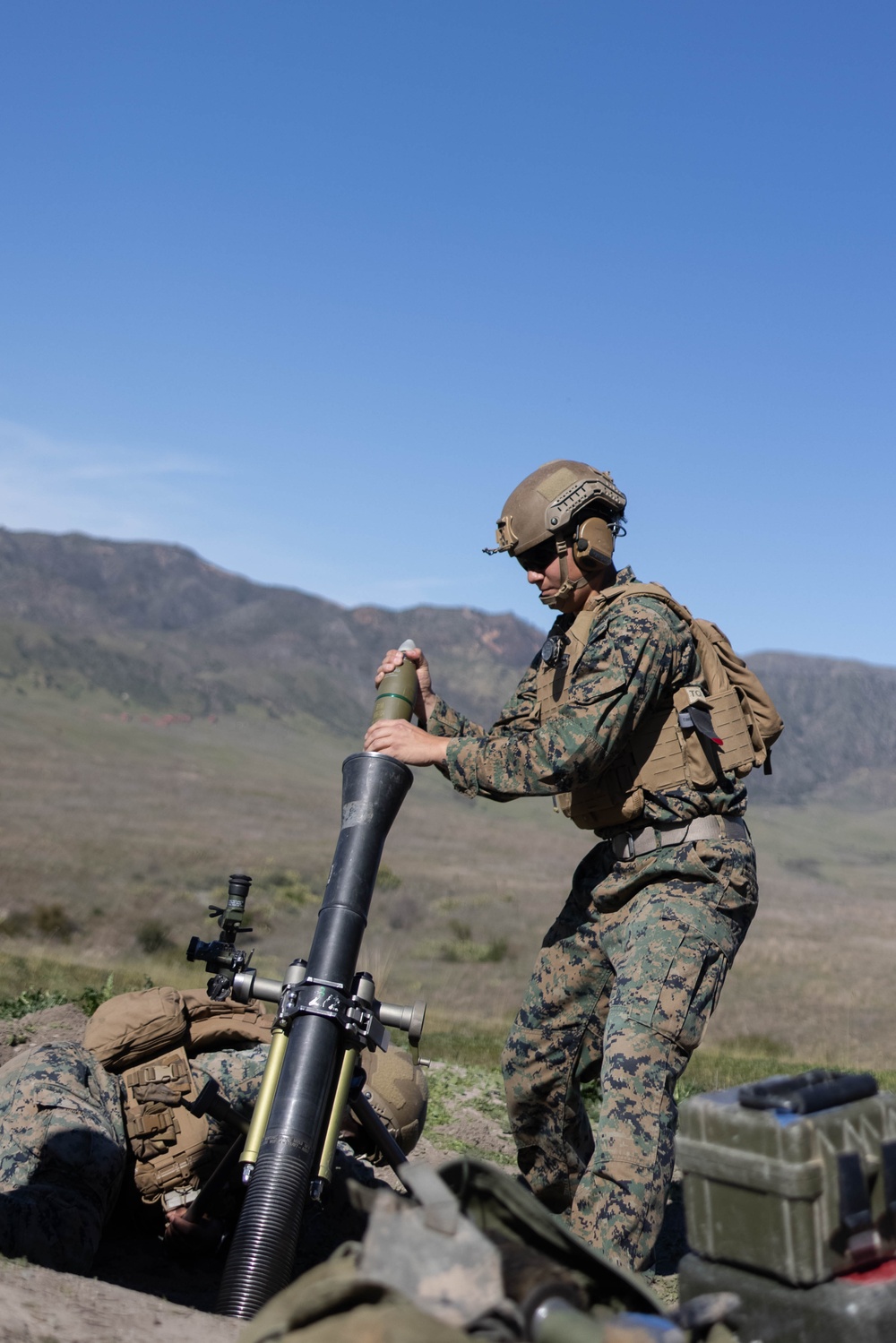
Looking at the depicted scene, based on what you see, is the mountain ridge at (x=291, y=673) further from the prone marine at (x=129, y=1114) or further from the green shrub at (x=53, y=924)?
the prone marine at (x=129, y=1114)

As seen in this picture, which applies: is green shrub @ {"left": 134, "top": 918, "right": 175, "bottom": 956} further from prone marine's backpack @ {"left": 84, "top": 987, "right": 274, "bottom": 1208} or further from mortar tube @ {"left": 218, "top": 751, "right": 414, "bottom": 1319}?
mortar tube @ {"left": 218, "top": 751, "right": 414, "bottom": 1319}

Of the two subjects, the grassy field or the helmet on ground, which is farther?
the grassy field

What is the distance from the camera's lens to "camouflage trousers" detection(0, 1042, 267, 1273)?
466cm

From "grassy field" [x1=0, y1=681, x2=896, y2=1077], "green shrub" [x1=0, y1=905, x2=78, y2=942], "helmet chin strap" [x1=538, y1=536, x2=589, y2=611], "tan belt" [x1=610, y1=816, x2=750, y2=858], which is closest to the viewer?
"tan belt" [x1=610, y1=816, x2=750, y2=858]

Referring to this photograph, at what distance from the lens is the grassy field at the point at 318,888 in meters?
19.4

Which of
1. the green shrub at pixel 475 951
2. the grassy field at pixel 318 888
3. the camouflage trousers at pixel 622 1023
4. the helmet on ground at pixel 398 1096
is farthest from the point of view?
the green shrub at pixel 475 951

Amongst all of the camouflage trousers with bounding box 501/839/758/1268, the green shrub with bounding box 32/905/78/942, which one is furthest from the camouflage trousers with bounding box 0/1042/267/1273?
the green shrub with bounding box 32/905/78/942

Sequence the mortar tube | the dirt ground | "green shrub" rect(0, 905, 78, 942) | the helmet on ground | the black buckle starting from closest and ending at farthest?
1. the dirt ground
2. the mortar tube
3. the black buckle
4. the helmet on ground
5. "green shrub" rect(0, 905, 78, 942)

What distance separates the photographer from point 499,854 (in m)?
66.4

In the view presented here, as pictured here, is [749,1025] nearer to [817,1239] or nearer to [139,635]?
[817,1239]

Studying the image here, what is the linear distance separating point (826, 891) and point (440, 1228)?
230 ft

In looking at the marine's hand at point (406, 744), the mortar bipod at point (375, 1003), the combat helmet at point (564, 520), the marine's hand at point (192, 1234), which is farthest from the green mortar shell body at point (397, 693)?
the marine's hand at point (192, 1234)

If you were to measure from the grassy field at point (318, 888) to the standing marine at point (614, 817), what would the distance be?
4.53 meters

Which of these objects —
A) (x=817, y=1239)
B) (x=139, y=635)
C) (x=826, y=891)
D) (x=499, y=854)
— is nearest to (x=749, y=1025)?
(x=817, y=1239)
